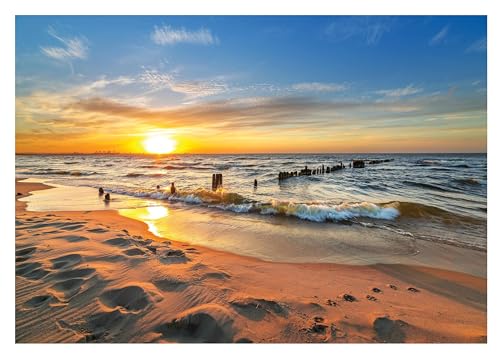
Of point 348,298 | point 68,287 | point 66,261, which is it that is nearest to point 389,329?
point 348,298

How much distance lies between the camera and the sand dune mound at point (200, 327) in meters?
2.59

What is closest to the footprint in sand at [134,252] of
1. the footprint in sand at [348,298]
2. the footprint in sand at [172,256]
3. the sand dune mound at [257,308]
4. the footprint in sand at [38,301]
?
the footprint in sand at [172,256]

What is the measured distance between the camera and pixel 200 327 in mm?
2660

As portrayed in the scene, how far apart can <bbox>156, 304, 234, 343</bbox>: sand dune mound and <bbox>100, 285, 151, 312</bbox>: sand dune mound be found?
1.78 ft

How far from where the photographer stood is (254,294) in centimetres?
343

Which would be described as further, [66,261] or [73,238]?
[73,238]

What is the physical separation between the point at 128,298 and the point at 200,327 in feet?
3.84

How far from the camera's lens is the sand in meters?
2.67

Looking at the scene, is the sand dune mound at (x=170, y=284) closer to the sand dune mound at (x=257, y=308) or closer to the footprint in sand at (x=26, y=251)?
the sand dune mound at (x=257, y=308)

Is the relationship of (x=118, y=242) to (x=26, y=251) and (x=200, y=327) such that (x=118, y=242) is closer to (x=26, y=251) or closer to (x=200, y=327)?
(x=26, y=251)

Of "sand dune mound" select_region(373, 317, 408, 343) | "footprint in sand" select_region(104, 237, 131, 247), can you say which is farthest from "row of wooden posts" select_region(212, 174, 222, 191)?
"sand dune mound" select_region(373, 317, 408, 343)

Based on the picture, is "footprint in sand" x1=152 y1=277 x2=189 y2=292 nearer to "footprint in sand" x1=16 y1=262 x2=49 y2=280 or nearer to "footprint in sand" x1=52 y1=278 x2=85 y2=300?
"footprint in sand" x1=52 y1=278 x2=85 y2=300

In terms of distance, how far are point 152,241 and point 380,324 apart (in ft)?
15.5
